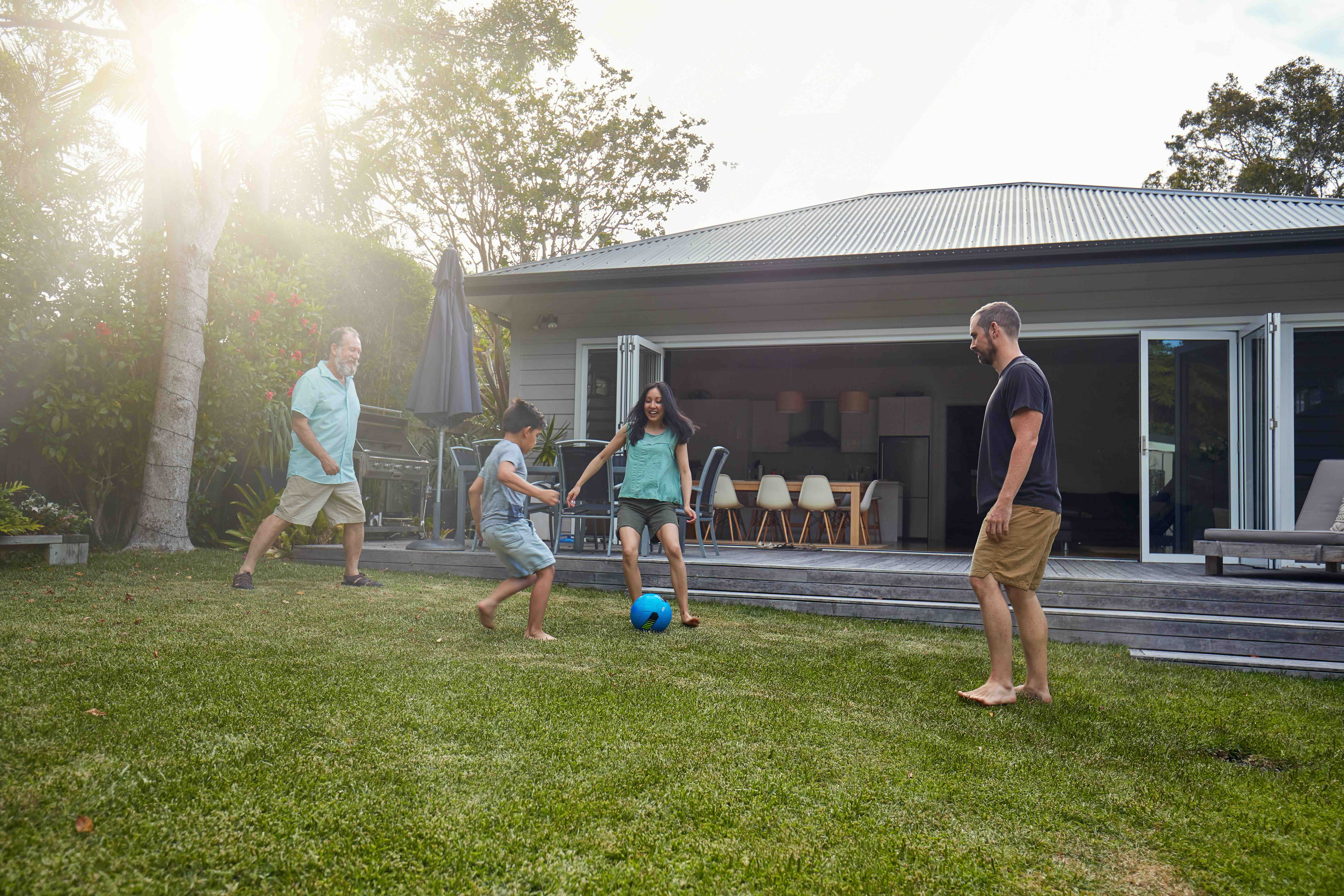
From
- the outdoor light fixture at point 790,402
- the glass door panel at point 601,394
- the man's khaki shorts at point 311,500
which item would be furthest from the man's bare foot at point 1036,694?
the outdoor light fixture at point 790,402

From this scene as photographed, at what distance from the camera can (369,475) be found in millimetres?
7824

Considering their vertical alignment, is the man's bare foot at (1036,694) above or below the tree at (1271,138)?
below

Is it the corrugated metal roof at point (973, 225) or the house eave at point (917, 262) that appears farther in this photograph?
the corrugated metal roof at point (973, 225)

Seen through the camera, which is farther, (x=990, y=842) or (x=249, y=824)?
(x=990, y=842)

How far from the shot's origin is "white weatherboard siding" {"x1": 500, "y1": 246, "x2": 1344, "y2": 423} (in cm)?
725

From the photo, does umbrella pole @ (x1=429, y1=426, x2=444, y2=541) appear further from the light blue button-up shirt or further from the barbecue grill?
the light blue button-up shirt

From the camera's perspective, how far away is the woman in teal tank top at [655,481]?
4.79 m

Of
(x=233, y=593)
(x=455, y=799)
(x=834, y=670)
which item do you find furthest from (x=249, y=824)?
(x=233, y=593)

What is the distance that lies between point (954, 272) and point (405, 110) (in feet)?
37.3

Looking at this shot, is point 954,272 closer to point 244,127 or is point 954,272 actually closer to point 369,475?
point 369,475

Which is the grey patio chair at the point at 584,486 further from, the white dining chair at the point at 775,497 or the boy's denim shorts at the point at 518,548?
the white dining chair at the point at 775,497

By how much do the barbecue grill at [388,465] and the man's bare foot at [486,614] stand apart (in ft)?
13.1

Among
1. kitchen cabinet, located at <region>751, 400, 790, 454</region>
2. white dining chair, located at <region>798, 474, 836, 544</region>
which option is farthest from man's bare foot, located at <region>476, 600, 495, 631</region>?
kitchen cabinet, located at <region>751, 400, 790, 454</region>

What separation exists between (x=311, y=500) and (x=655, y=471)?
2.17 metres
